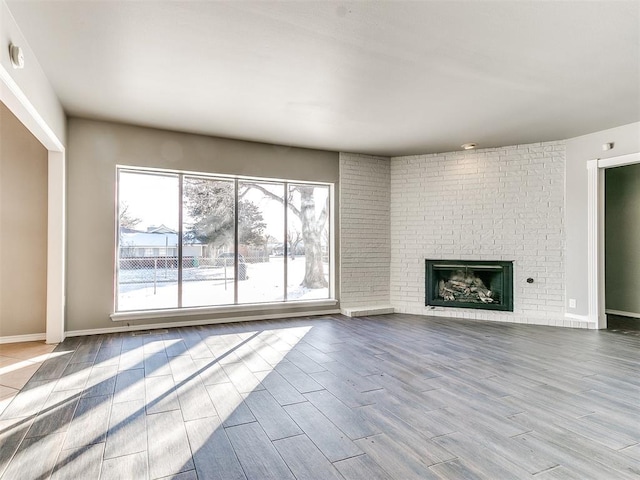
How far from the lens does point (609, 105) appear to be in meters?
4.06

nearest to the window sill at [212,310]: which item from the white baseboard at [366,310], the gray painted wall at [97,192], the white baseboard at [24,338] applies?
the gray painted wall at [97,192]

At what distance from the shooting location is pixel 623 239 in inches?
241

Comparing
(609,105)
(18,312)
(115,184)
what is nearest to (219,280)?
(115,184)

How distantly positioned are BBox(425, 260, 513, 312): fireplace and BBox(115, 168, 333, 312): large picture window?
1758 millimetres

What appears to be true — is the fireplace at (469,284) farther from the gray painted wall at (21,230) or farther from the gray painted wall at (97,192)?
the gray painted wall at (21,230)

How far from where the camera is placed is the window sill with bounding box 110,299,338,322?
4777 millimetres

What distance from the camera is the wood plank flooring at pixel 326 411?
1.93 m

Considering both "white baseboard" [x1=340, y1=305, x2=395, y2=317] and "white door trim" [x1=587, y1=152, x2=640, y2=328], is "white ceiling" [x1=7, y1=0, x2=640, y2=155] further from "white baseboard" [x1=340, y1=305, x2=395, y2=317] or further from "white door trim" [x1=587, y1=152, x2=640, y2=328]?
"white baseboard" [x1=340, y1=305, x2=395, y2=317]

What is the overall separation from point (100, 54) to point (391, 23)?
90.6 inches

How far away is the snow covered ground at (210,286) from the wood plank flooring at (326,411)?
0.82 meters

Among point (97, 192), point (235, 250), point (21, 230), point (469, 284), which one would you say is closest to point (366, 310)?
point (469, 284)

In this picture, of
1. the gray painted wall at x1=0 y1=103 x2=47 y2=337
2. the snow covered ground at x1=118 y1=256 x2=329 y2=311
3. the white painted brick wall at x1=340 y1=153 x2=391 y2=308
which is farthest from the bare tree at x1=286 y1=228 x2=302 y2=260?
the gray painted wall at x1=0 y1=103 x2=47 y2=337

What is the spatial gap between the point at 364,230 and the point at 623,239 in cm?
425

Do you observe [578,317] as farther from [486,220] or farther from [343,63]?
[343,63]
